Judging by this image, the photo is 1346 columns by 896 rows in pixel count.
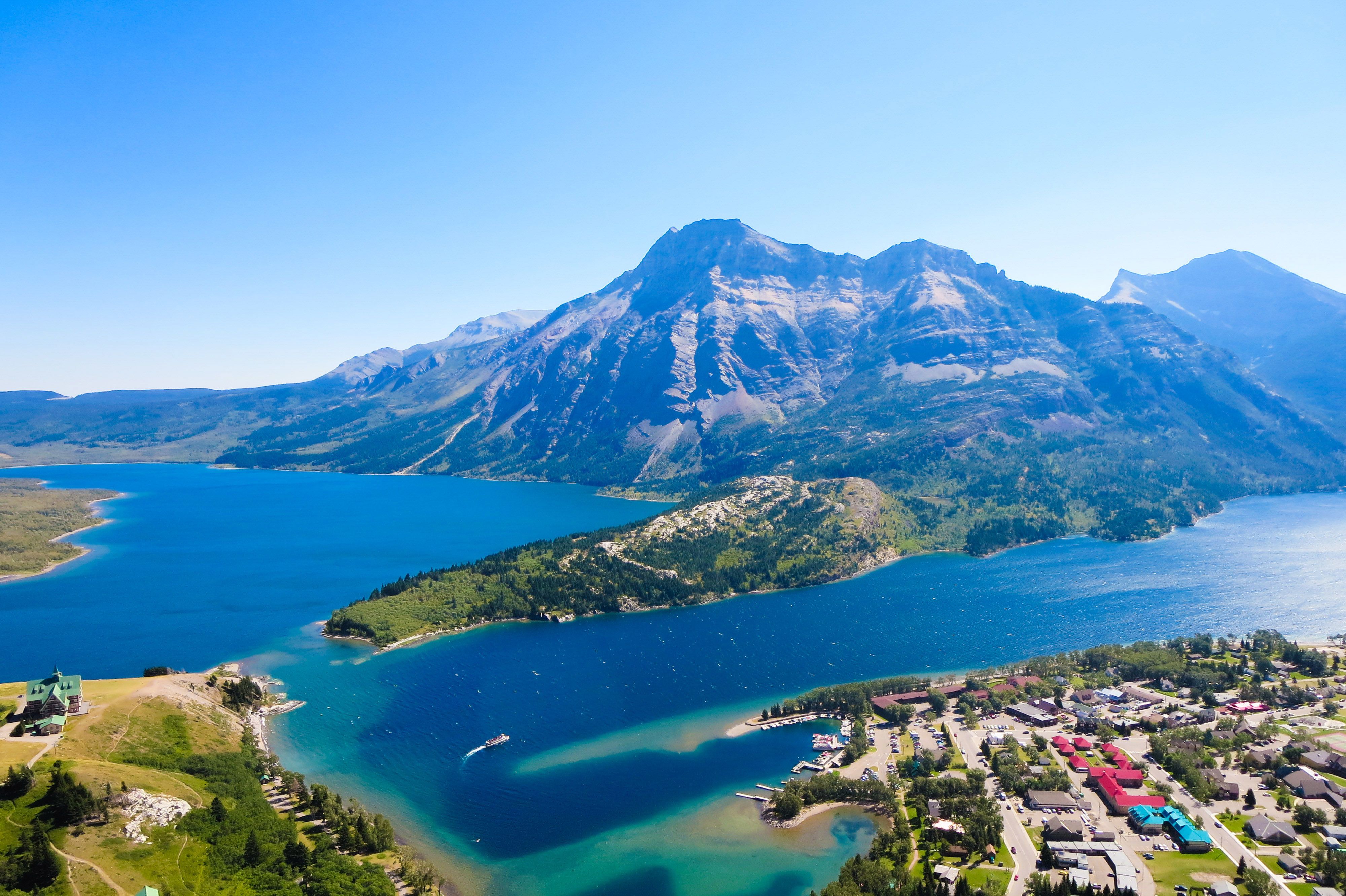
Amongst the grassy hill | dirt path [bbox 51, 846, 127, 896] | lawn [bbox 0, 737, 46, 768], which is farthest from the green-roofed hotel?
dirt path [bbox 51, 846, 127, 896]

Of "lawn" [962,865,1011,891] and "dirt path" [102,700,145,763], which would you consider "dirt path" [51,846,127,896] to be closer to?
"dirt path" [102,700,145,763]

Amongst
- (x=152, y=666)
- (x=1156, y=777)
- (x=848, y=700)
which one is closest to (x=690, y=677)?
(x=848, y=700)

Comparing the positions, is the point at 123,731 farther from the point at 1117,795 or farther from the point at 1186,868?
the point at 1186,868

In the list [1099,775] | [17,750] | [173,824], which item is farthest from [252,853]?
[1099,775]

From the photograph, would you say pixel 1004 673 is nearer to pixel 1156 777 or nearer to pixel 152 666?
pixel 1156 777

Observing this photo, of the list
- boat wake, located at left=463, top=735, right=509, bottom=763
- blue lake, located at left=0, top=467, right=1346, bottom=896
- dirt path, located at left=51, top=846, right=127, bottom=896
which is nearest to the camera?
dirt path, located at left=51, top=846, right=127, bottom=896

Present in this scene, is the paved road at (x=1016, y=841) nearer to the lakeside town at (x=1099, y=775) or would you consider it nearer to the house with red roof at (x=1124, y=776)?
the lakeside town at (x=1099, y=775)
